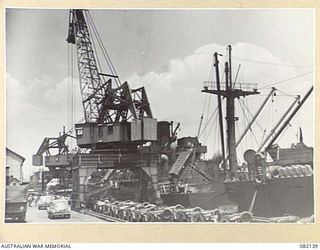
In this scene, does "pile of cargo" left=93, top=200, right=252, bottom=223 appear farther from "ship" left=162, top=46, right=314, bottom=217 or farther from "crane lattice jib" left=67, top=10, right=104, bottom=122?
"crane lattice jib" left=67, top=10, right=104, bottom=122

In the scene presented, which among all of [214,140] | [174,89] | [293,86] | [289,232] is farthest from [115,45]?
[289,232]

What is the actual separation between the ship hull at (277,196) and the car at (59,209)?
482 millimetres

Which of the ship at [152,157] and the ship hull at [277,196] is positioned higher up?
the ship at [152,157]

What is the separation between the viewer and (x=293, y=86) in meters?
1.68

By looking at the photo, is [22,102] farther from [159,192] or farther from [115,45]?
[159,192]

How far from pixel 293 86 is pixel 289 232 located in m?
0.42

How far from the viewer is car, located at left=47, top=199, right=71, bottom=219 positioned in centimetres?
162

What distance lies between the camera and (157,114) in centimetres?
171

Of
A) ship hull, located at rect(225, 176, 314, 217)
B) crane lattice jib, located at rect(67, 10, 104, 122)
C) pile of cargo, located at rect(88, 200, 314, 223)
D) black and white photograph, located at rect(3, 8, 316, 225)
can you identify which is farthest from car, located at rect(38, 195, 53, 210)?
ship hull, located at rect(225, 176, 314, 217)

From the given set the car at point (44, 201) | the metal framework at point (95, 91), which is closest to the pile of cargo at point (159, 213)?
the car at point (44, 201)

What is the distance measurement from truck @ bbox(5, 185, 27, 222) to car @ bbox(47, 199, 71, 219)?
0.08 metres

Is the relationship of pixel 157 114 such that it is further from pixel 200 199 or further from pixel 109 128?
pixel 200 199

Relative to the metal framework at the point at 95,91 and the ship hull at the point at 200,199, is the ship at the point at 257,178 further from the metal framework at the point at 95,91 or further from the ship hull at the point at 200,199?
the metal framework at the point at 95,91

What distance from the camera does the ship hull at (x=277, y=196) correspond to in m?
1.65
